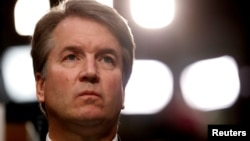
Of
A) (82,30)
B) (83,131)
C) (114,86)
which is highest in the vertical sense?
(82,30)

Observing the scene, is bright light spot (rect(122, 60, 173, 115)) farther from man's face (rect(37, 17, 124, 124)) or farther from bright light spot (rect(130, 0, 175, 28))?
man's face (rect(37, 17, 124, 124))

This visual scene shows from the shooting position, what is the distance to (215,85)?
2.38 m

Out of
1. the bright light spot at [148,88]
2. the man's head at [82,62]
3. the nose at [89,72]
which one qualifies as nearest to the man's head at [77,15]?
the man's head at [82,62]

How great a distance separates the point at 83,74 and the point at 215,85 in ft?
4.57

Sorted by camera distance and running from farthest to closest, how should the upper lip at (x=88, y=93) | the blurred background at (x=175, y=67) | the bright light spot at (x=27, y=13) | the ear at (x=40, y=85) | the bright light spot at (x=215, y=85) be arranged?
the bright light spot at (x=215, y=85)
the blurred background at (x=175, y=67)
the bright light spot at (x=27, y=13)
the ear at (x=40, y=85)
the upper lip at (x=88, y=93)

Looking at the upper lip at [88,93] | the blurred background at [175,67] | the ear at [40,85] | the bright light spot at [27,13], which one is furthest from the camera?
the blurred background at [175,67]

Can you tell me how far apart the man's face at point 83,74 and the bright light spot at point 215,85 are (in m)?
1.28

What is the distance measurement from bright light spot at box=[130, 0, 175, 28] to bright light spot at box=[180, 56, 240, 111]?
380 mm

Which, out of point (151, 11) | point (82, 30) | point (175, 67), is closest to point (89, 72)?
point (82, 30)

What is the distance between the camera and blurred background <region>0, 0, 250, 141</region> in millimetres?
2279

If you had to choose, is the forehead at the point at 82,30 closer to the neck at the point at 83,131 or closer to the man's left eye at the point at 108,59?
the man's left eye at the point at 108,59

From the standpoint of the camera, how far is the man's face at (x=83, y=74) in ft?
3.59

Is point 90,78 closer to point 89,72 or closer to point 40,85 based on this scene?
point 89,72

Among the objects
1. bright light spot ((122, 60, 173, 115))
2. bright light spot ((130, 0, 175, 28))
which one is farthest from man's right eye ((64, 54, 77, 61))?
bright light spot ((122, 60, 173, 115))
